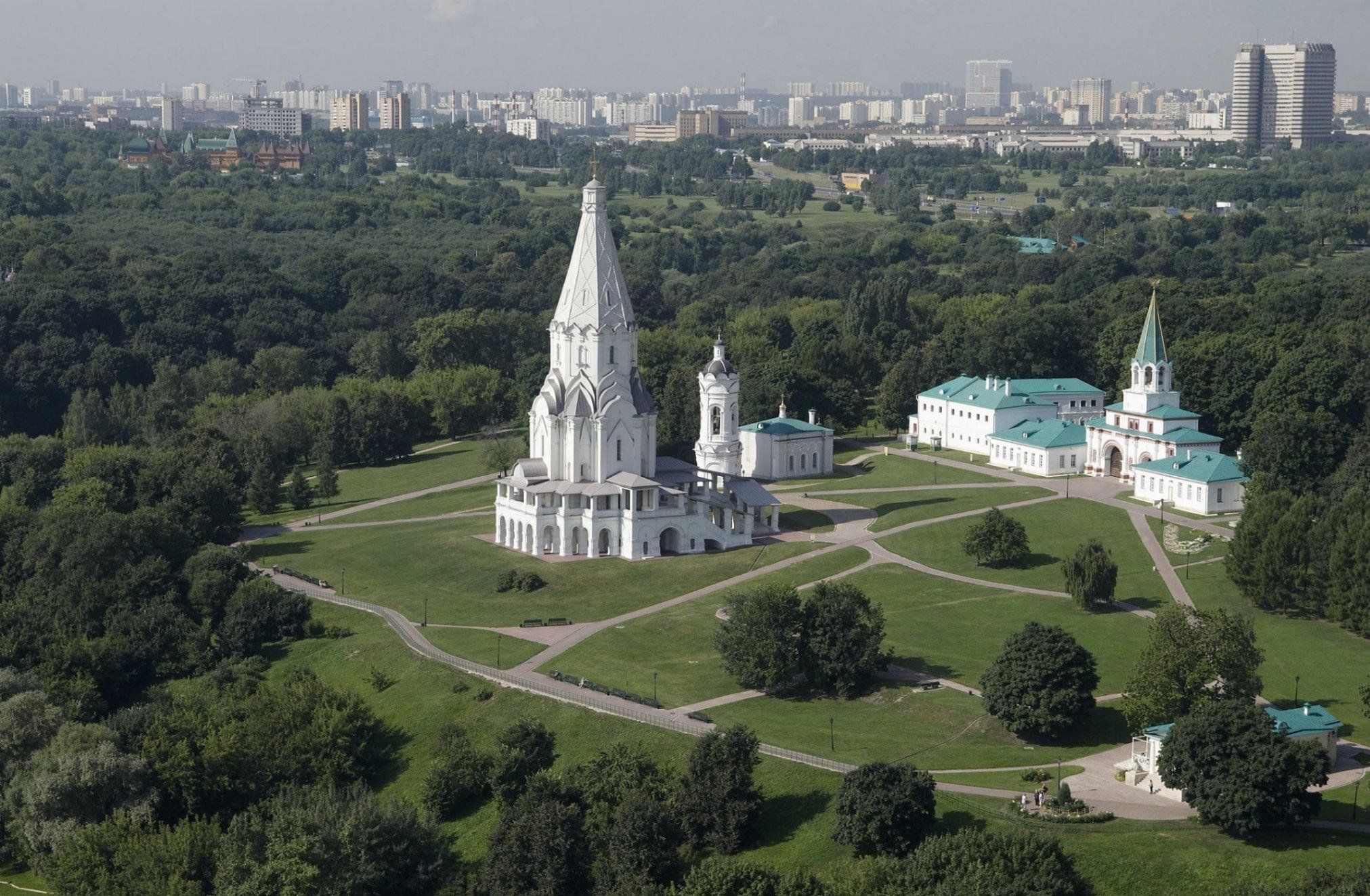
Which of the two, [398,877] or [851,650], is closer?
[398,877]

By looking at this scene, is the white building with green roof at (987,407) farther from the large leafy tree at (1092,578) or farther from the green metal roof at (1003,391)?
the large leafy tree at (1092,578)

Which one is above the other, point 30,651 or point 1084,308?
point 1084,308

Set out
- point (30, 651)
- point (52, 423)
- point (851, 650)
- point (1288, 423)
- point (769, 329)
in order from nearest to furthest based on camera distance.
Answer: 1. point (851, 650)
2. point (30, 651)
3. point (1288, 423)
4. point (52, 423)
5. point (769, 329)

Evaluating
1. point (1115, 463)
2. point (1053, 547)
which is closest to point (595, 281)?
point (1053, 547)

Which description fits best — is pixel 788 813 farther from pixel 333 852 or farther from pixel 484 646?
pixel 484 646

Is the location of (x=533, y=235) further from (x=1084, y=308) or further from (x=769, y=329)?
(x=1084, y=308)

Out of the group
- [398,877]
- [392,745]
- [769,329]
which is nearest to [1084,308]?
[769,329]

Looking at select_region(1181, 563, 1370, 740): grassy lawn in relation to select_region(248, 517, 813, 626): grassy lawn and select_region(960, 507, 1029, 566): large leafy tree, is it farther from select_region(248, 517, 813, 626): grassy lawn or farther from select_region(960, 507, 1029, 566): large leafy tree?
select_region(248, 517, 813, 626): grassy lawn

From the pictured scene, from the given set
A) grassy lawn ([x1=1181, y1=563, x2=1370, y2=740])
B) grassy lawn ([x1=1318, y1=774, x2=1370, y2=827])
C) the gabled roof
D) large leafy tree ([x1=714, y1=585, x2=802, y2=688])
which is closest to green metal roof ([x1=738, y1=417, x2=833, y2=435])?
the gabled roof

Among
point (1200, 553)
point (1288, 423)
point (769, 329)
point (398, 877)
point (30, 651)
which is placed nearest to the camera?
point (398, 877)
